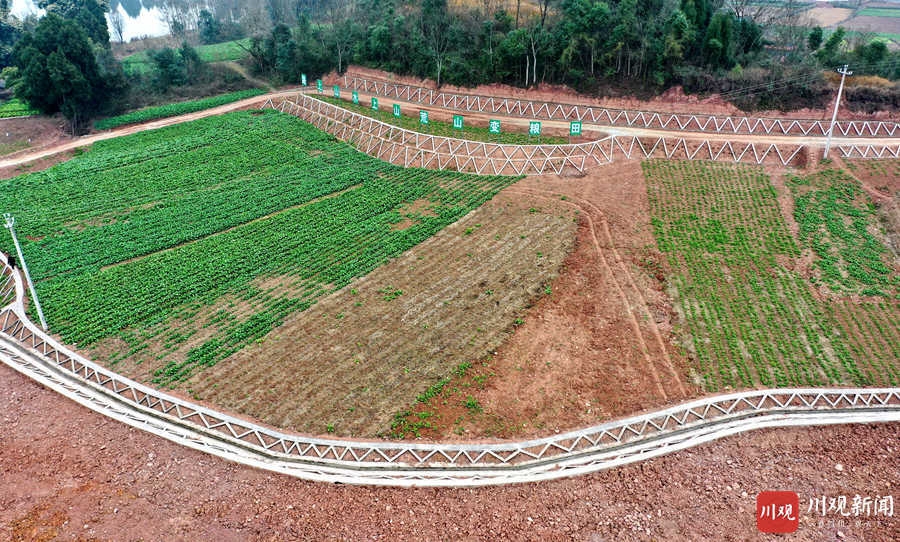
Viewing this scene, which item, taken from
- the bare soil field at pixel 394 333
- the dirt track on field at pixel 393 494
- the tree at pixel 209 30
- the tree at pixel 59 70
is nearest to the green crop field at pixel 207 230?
the bare soil field at pixel 394 333

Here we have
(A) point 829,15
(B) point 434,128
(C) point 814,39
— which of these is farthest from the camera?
(A) point 829,15

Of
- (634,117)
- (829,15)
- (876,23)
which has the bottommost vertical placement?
(634,117)

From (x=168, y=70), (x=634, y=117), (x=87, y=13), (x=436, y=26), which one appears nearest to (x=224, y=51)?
(x=87, y=13)

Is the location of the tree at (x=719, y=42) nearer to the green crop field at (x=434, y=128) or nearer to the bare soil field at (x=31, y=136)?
the green crop field at (x=434, y=128)

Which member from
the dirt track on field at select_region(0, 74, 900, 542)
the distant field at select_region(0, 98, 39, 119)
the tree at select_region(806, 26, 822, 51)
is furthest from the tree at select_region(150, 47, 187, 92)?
the tree at select_region(806, 26, 822, 51)

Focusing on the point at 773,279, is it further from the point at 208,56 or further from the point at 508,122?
the point at 208,56

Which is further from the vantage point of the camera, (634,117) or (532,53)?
(532,53)
